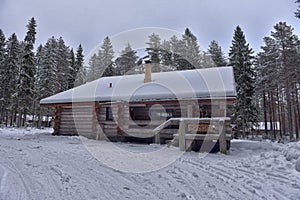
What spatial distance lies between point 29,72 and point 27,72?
22 cm

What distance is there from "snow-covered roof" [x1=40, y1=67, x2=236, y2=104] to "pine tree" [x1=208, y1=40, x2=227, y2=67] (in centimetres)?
1871


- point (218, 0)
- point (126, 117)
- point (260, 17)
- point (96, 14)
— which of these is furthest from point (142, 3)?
point (126, 117)

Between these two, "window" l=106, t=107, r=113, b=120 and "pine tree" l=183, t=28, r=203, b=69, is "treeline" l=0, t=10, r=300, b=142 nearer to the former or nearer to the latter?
"pine tree" l=183, t=28, r=203, b=69

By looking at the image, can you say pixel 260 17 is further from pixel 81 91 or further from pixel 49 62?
pixel 49 62

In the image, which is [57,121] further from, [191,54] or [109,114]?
[191,54]

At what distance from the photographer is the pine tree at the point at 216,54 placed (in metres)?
33.4

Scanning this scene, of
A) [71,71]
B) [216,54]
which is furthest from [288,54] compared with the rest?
[71,71]

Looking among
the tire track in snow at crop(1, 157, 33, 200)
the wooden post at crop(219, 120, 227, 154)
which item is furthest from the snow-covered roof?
the tire track in snow at crop(1, 157, 33, 200)

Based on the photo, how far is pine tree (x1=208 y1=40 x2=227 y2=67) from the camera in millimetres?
33406

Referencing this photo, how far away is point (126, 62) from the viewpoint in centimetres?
3750

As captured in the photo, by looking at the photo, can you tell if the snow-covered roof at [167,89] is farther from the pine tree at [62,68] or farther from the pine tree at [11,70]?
the pine tree at [62,68]

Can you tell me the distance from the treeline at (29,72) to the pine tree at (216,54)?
71.5 ft

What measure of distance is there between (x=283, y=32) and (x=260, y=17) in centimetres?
670

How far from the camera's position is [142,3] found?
70.3ft
